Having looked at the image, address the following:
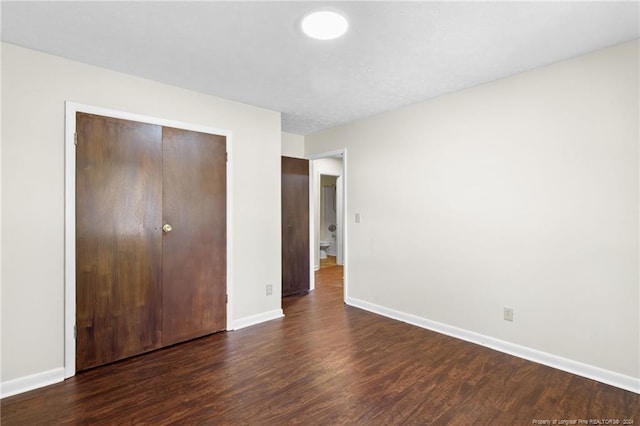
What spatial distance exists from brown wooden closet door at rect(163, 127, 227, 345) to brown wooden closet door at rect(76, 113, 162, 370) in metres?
0.10

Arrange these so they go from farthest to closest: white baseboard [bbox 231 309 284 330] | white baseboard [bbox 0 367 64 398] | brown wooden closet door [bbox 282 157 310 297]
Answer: brown wooden closet door [bbox 282 157 310 297], white baseboard [bbox 231 309 284 330], white baseboard [bbox 0 367 64 398]

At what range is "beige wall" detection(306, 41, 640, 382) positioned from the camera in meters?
2.23

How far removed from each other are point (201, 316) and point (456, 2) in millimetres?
3218

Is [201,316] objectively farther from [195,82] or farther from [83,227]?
[195,82]

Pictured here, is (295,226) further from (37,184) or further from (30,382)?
(30,382)

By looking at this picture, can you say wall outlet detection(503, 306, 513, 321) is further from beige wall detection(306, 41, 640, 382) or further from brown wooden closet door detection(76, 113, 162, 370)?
brown wooden closet door detection(76, 113, 162, 370)

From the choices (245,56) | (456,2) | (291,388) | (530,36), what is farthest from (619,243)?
(245,56)

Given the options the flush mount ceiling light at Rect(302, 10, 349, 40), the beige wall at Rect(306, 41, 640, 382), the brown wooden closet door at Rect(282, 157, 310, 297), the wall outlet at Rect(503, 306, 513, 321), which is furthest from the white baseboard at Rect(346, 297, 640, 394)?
the flush mount ceiling light at Rect(302, 10, 349, 40)

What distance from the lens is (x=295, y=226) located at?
4707 mm

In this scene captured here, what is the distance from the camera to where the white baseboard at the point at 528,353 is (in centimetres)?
222

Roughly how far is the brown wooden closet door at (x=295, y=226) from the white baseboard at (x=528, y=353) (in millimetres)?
1415

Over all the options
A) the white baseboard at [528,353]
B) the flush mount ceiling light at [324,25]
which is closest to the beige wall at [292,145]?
the white baseboard at [528,353]

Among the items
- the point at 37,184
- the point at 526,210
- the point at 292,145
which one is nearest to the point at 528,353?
the point at 526,210

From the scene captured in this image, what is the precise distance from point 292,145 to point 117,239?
2806 mm
